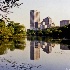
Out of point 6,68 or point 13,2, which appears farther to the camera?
point 6,68

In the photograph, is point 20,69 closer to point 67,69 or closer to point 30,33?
point 67,69

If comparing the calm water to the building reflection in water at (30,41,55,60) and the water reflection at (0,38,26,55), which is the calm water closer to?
the building reflection in water at (30,41,55,60)

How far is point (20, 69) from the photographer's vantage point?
1330cm

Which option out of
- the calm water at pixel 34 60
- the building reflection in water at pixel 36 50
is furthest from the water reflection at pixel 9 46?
the building reflection in water at pixel 36 50

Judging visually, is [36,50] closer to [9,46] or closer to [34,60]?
[9,46]

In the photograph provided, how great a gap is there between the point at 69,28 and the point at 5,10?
71.3 meters

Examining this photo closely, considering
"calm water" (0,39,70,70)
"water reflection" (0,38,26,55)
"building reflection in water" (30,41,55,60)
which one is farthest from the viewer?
"water reflection" (0,38,26,55)

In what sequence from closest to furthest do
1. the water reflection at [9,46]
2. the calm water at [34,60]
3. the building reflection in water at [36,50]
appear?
the calm water at [34,60] → the building reflection in water at [36,50] → the water reflection at [9,46]

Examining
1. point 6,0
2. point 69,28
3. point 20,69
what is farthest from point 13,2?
point 69,28

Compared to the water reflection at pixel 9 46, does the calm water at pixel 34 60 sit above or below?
below

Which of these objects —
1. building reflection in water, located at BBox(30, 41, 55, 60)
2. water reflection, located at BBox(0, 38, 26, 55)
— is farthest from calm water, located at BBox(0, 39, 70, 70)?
water reflection, located at BBox(0, 38, 26, 55)

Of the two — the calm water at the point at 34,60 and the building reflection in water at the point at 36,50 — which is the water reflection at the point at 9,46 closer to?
the calm water at the point at 34,60

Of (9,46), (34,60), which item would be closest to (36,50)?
(9,46)

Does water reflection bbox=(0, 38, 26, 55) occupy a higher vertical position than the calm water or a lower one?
higher
